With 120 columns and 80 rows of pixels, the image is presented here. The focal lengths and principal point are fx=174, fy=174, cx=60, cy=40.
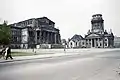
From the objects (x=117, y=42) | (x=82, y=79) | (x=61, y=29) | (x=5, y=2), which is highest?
(x=5, y=2)

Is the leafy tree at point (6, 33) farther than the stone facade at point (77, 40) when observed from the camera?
No

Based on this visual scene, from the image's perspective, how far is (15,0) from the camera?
125 inches

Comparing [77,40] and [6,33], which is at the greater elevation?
[6,33]

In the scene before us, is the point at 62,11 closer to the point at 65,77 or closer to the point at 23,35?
the point at 65,77

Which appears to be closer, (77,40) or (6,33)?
(6,33)

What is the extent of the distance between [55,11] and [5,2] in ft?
2.99

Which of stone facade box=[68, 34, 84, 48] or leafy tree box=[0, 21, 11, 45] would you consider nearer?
leafy tree box=[0, 21, 11, 45]

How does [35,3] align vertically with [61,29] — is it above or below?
above

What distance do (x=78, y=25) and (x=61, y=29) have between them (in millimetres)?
350

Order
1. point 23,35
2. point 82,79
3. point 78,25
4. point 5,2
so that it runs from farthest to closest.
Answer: point 23,35 → point 78,25 → point 5,2 → point 82,79

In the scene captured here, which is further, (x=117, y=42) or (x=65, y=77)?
(x=117, y=42)

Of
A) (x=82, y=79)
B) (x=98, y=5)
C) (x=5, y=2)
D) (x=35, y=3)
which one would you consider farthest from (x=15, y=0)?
(x=82, y=79)

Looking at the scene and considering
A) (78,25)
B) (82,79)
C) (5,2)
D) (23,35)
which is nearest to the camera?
(82,79)

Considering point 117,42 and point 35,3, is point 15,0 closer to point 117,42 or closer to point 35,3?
point 35,3
